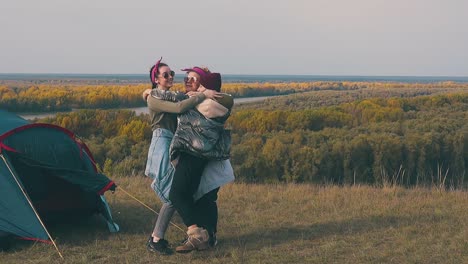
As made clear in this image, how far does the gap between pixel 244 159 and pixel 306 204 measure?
15.2 m

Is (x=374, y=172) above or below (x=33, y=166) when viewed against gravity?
below

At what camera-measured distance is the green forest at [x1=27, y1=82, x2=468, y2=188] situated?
22812 millimetres

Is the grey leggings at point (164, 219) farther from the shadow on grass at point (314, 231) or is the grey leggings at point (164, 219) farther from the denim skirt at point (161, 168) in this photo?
the shadow on grass at point (314, 231)

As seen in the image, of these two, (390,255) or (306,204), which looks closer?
(390,255)

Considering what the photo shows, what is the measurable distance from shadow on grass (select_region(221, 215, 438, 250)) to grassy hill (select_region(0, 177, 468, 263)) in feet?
0.04

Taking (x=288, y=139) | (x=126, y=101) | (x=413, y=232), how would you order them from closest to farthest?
(x=413, y=232), (x=288, y=139), (x=126, y=101)

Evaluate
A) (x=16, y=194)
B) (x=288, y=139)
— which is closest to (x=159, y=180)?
(x=16, y=194)

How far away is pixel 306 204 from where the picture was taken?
8.51m

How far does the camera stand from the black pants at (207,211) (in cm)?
599

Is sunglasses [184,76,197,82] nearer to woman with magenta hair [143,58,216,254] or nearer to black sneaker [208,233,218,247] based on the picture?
woman with magenta hair [143,58,216,254]

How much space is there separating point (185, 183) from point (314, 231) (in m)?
2.15

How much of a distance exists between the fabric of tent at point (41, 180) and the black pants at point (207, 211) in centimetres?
139

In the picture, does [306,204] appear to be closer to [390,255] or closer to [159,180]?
[390,255]

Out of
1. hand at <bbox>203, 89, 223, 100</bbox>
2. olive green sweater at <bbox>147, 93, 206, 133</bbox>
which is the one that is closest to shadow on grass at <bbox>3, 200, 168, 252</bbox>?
olive green sweater at <bbox>147, 93, 206, 133</bbox>
